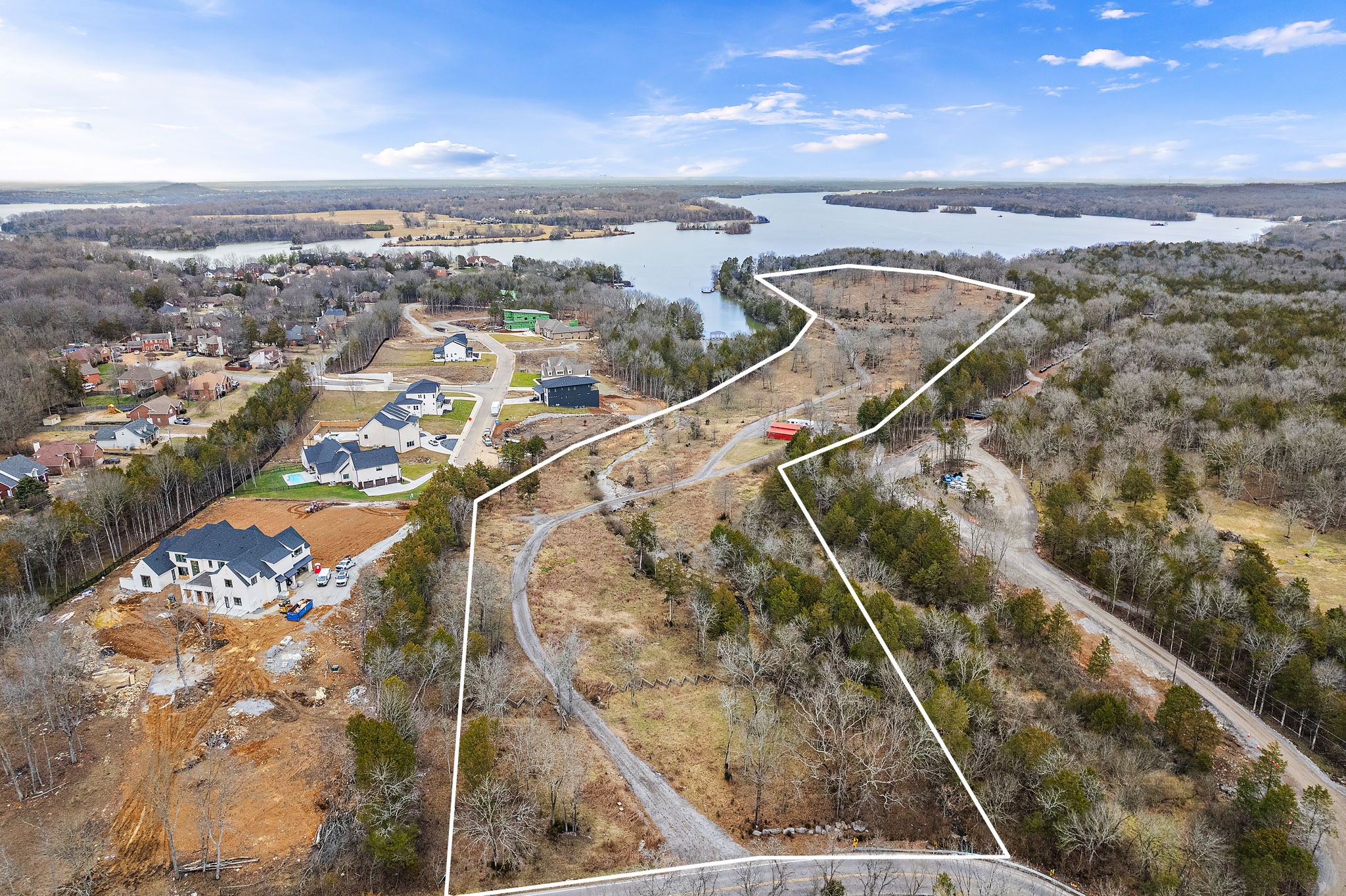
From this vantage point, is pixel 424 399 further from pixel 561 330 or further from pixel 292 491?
pixel 561 330

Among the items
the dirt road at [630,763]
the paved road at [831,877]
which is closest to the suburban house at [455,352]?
the dirt road at [630,763]

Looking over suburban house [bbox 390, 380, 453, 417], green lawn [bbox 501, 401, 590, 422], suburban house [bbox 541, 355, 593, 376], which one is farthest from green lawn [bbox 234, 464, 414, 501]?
suburban house [bbox 541, 355, 593, 376]

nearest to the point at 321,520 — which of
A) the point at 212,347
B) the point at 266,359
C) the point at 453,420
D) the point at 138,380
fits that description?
the point at 453,420

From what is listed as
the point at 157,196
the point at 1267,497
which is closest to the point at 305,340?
the point at 1267,497

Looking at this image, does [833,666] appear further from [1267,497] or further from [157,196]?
[157,196]

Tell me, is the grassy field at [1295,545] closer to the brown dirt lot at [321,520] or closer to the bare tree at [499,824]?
the bare tree at [499,824]

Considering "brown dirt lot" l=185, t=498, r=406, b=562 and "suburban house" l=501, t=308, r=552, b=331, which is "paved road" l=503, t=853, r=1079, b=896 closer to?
"brown dirt lot" l=185, t=498, r=406, b=562
